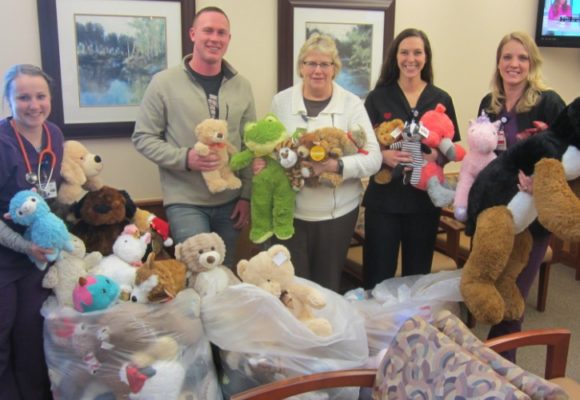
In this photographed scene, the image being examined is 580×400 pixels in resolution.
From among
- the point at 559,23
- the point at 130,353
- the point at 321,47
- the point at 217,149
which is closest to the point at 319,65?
the point at 321,47

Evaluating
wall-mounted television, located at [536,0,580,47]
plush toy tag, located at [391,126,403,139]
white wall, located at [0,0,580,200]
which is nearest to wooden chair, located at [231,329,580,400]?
plush toy tag, located at [391,126,403,139]

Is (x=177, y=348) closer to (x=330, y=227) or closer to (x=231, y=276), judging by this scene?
(x=231, y=276)

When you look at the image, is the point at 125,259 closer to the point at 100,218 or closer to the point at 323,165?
the point at 100,218

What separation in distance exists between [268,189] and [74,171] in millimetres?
748

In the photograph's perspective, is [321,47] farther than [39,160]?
Yes

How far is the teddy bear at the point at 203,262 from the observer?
6.24ft

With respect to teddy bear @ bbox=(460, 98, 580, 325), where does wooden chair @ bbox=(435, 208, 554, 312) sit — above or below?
below

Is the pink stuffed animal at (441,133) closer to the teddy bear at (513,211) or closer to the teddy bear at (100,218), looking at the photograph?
the teddy bear at (513,211)

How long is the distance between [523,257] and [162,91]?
157 cm

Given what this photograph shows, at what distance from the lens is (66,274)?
6.05 ft

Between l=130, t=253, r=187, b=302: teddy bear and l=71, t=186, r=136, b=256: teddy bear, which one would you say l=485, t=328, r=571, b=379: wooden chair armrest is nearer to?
l=130, t=253, r=187, b=302: teddy bear

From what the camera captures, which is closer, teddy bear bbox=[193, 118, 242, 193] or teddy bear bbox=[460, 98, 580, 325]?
teddy bear bbox=[460, 98, 580, 325]

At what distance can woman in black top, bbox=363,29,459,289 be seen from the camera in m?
2.31

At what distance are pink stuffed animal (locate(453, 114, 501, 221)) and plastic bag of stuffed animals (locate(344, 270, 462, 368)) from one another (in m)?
0.29
